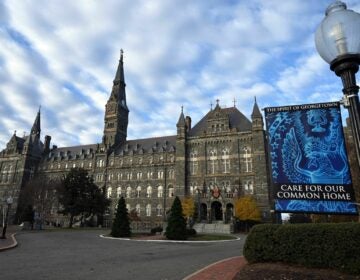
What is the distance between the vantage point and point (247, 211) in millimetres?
49062

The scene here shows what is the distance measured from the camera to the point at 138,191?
68.2 m

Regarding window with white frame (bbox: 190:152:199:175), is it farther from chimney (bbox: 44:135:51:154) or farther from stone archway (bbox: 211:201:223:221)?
chimney (bbox: 44:135:51:154)

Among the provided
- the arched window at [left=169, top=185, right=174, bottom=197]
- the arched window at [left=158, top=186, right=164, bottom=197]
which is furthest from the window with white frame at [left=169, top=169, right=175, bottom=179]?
the arched window at [left=158, top=186, right=164, bottom=197]

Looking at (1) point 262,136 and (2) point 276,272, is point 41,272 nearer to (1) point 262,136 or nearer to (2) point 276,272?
(2) point 276,272

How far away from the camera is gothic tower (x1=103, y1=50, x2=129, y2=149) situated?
8162cm

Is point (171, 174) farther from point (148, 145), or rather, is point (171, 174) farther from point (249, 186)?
point (249, 186)

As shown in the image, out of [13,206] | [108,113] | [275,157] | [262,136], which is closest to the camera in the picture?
[275,157]

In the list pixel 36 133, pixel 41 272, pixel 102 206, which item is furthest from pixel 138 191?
pixel 41 272

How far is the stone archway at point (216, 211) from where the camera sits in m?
55.3

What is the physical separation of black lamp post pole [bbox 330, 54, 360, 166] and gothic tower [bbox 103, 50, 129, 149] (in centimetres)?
7509

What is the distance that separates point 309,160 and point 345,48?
485cm

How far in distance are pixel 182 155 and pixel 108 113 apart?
33300mm

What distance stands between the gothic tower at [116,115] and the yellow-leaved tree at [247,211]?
41157mm

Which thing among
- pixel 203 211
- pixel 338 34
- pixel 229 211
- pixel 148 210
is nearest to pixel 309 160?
pixel 338 34
